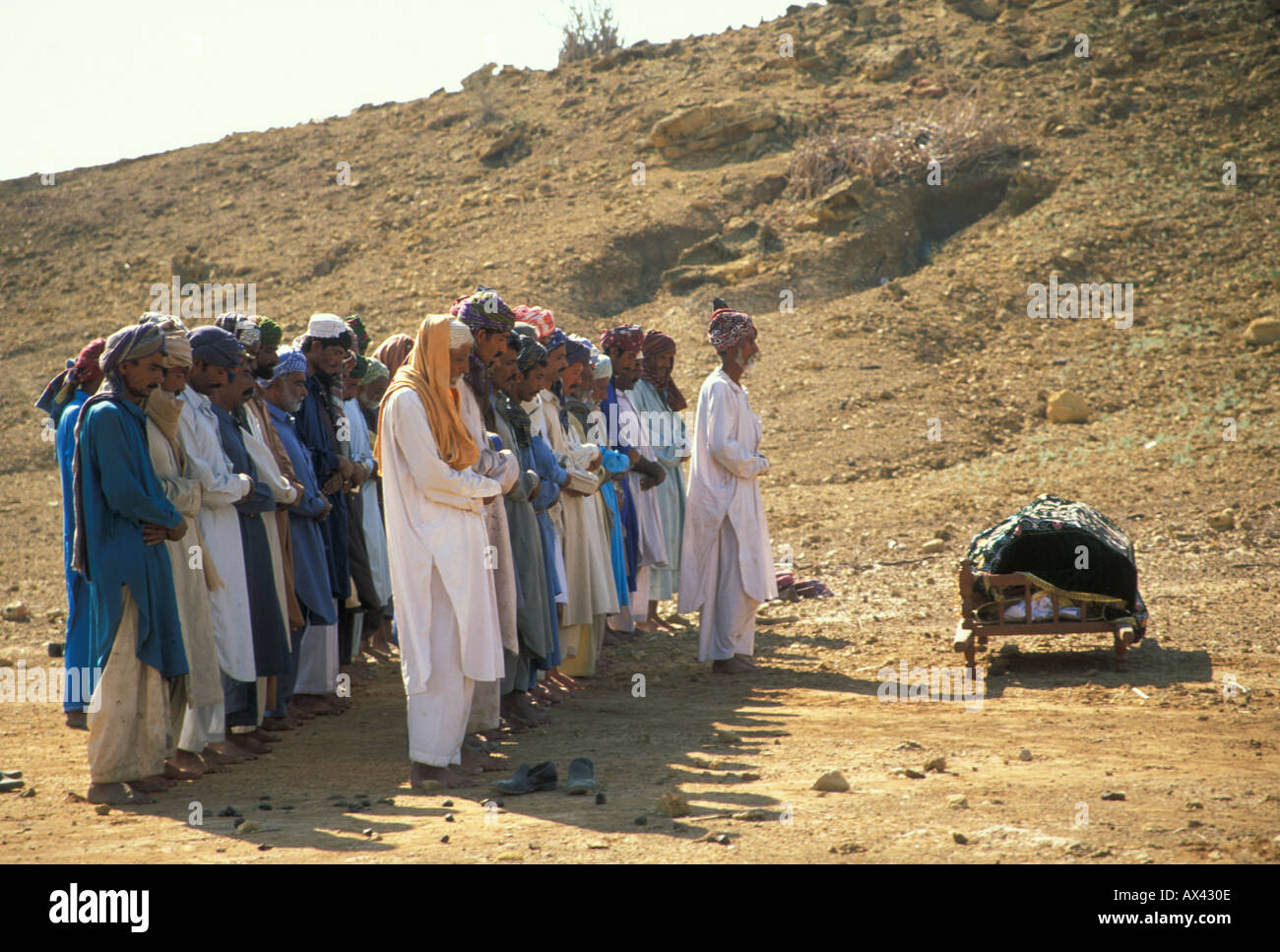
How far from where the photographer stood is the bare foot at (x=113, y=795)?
5.22 meters

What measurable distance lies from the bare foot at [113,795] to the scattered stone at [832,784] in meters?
2.74

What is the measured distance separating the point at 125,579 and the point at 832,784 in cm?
300

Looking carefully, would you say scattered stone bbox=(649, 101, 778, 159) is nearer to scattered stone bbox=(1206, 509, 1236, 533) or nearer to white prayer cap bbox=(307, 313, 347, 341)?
scattered stone bbox=(1206, 509, 1236, 533)

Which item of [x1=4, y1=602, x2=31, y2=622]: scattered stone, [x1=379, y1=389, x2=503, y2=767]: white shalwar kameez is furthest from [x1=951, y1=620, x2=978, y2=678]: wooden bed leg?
[x1=4, y1=602, x2=31, y2=622]: scattered stone

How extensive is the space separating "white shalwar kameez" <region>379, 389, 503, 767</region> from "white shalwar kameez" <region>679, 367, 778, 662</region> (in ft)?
8.75

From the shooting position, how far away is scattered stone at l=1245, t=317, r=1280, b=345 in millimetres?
16438

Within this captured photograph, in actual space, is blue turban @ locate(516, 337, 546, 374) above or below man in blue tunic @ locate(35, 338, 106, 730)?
above

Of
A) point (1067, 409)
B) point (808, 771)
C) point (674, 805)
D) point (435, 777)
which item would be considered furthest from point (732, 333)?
point (1067, 409)

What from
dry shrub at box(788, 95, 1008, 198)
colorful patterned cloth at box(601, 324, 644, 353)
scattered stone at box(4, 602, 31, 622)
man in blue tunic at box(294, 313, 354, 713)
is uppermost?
dry shrub at box(788, 95, 1008, 198)

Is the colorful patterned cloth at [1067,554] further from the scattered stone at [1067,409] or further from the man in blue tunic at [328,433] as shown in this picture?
the scattered stone at [1067,409]

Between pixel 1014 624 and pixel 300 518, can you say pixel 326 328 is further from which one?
pixel 1014 624

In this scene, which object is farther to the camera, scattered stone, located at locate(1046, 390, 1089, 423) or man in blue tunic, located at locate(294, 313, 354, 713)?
scattered stone, located at locate(1046, 390, 1089, 423)

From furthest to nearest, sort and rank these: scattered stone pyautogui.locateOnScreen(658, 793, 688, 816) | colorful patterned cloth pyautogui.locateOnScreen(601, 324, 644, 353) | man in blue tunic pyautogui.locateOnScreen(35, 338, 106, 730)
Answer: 1. colorful patterned cloth pyautogui.locateOnScreen(601, 324, 644, 353)
2. man in blue tunic pyautogui.locateOnScreen(35, 338, 106, 730)
3. scattered stone pyautogui.locateOnScreen(658, 793, 688, 816)

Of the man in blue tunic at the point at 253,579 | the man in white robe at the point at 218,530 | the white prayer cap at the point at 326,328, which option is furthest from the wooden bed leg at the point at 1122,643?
the white prayer cap at the point at 326,328
